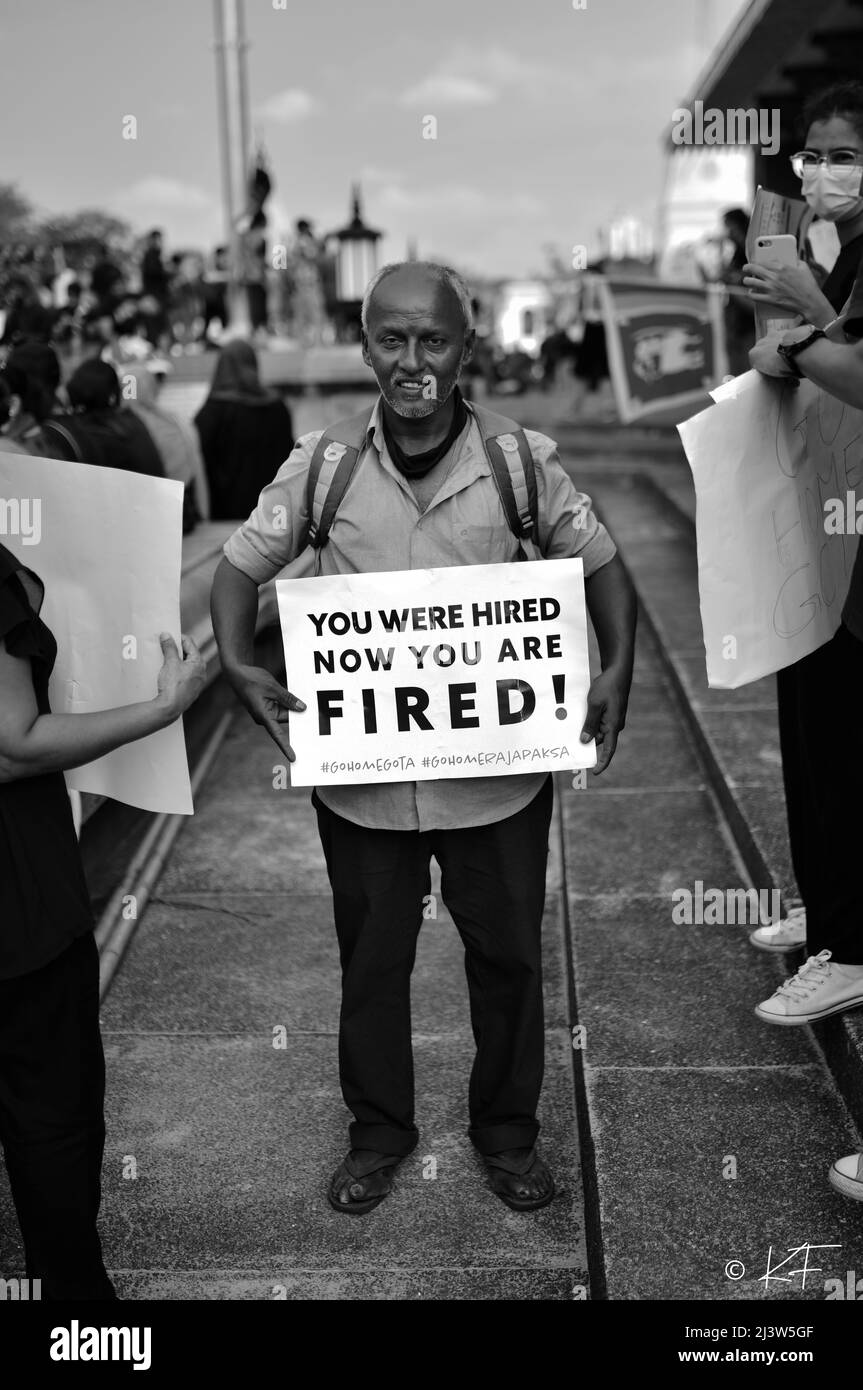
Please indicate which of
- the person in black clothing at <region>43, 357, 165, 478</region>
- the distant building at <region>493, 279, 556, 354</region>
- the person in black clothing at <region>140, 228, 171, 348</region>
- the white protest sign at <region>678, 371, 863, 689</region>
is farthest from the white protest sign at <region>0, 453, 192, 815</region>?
the distant building at <region>493, 279, 556, 354</region>

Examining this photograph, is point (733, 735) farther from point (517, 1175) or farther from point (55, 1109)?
point (55, 1109)

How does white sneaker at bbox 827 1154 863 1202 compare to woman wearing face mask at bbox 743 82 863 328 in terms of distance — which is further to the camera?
woman wearing face mask at bbox 743 82 863 328

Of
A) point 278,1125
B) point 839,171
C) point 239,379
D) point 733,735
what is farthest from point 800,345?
point 239,379

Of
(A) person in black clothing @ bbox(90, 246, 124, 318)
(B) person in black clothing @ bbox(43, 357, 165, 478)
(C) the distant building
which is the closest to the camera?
(B) person in black clothing @ bbox(43, 357, 165, 478)

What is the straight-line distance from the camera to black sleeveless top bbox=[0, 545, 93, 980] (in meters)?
2.46

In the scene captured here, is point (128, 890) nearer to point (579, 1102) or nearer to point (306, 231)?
point (579, 1102)

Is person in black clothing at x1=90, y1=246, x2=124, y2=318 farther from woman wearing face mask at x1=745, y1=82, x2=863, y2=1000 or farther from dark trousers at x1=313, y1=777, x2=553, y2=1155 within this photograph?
dark trousers at x1=313, y1=777, x2=553, y2=1155

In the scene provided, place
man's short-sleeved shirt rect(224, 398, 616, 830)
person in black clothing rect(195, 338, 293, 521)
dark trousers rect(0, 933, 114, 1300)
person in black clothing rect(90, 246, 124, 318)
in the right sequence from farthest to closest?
person in black clothing rect(90, 246, 124, 318), person in black clothing rect(195, 338, 293, 521), man's short-sleeved shirt rect(224, 398, 616, 830), dark trousers rect(0, 933, 114, 1300)

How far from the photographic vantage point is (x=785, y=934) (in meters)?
4.18

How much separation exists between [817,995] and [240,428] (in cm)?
522

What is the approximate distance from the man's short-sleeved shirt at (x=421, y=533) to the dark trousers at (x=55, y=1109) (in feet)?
2.41

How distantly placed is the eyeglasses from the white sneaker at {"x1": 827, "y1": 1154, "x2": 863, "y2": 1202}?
85.5 inches

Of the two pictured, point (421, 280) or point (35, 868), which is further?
point (421, 280)

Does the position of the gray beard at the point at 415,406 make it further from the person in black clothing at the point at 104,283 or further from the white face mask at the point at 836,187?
the person in black clothing at the point at 104,283
